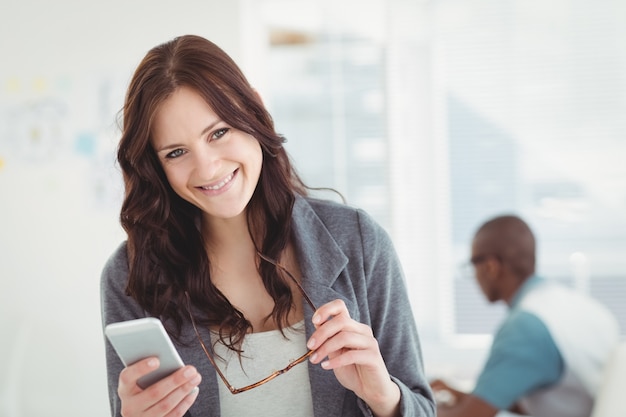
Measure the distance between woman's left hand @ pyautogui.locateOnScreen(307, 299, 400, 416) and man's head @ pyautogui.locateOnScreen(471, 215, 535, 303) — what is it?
5.36 ft

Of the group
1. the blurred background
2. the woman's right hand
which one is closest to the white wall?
the blurred background

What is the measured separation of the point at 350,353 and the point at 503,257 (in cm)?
178

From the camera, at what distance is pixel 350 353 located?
4.00 ft

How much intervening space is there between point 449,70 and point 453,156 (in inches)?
17.5

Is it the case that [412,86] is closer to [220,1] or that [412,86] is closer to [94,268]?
[220,1]

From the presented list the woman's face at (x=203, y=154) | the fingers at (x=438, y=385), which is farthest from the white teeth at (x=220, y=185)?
the fingers at (x=438, y=385)

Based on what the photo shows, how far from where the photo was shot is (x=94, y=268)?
394 cm

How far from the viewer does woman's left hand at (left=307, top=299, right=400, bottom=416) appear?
→ 120cm

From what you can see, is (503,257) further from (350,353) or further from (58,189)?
(58,189)

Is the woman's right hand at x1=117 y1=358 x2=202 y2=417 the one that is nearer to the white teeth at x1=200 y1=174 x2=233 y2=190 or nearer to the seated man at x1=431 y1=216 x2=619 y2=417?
the white teeth at x1=200 y1=174 x2=233 y2=190

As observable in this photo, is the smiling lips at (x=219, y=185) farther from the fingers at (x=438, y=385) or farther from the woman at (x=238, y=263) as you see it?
the fingers at (x=438, y=385)

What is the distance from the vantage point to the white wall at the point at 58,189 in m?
3.91

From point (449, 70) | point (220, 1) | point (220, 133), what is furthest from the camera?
point (449, 70)

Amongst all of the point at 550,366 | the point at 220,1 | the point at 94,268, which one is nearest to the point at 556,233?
the point at 550,366
